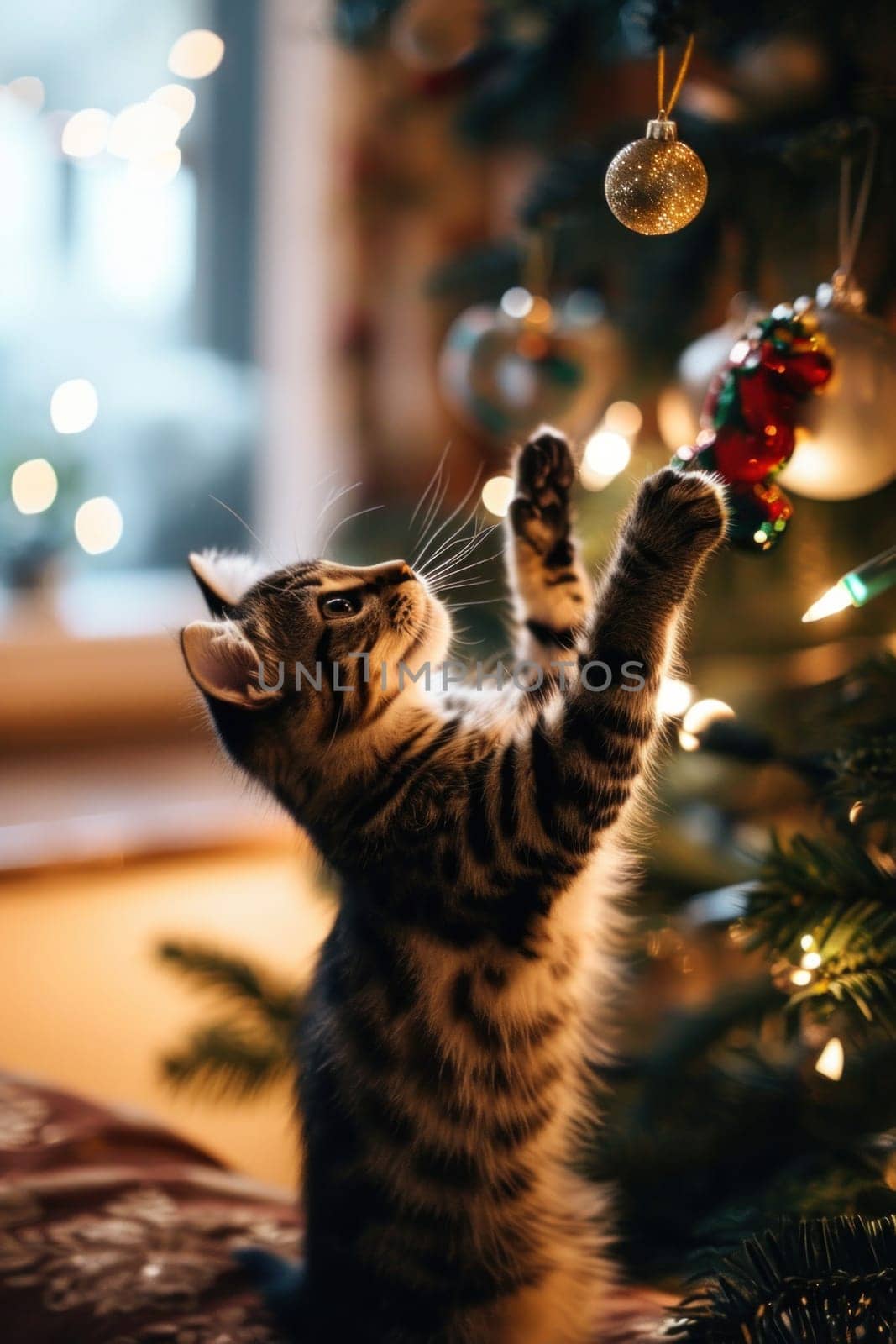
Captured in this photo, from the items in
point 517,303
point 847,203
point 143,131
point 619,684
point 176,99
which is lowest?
point 619,684

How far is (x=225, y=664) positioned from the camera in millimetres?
541

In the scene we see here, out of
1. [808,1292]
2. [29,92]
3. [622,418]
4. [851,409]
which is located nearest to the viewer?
[808,1292]

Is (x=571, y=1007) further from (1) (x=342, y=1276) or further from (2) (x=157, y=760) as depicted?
(2) (x=157, y=760)

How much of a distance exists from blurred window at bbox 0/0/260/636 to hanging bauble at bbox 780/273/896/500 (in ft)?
4.11

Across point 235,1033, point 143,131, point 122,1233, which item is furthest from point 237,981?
point 143,131

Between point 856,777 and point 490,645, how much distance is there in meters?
0.35

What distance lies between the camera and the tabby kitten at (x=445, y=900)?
0.54m

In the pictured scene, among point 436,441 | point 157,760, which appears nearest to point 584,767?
point 157,760

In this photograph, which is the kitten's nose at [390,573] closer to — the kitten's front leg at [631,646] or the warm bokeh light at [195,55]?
the kitten's front leg at [631,646]

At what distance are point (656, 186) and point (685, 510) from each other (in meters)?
0.13

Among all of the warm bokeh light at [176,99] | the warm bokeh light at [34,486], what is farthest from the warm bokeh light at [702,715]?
the warm bokeh light at [176,99]

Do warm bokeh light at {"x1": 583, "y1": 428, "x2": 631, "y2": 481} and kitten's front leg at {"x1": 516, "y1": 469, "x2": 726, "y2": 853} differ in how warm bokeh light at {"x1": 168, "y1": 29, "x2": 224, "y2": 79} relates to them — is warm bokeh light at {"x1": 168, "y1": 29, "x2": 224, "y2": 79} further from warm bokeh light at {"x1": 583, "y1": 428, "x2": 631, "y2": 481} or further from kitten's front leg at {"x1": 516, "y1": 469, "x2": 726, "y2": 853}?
kitten's front leg at {"x1": 516, "y1": 469, "x2": 726, "y2": 853}

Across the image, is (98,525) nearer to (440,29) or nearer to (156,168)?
(156,168)

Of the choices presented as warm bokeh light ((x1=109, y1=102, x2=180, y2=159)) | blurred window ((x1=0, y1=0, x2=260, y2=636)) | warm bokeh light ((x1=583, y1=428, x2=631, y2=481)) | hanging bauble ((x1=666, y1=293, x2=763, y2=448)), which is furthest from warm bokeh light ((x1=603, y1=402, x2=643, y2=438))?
warm bokeh light ((x1=109, y1=102, x2=180, y2=159))
